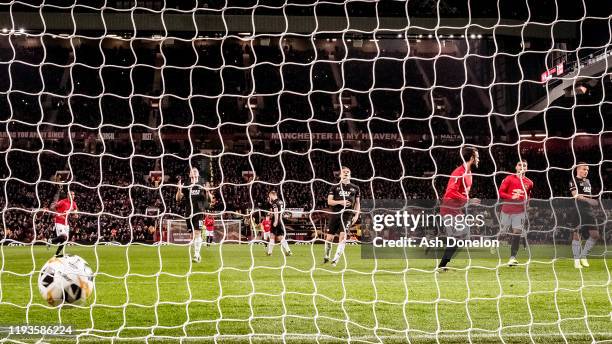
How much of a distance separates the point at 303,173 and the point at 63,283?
48.1ft

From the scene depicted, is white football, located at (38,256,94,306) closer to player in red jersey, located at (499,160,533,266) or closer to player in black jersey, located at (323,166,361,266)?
player in black jersey, located at (323,166,361,266)

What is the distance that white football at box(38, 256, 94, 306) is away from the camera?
477 centimetres

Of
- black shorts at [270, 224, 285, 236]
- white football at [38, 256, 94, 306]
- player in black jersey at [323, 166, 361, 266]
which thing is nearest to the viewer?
white football at [38, 256, 94, 306]

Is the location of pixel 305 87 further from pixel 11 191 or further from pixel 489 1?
pixel 11 191

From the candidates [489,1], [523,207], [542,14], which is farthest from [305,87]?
[523,207]

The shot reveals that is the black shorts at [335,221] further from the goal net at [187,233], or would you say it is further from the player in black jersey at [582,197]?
the goal net at [187,233]

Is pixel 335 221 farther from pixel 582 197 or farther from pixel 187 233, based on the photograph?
Result: pixel 187 233

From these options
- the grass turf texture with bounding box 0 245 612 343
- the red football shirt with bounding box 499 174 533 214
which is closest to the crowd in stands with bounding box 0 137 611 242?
the red football shirt with bounding box 499 174 533 214

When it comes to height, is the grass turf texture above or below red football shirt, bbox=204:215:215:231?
above

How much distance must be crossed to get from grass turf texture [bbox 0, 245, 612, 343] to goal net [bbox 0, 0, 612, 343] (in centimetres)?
3

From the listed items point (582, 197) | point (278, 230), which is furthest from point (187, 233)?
point (582, 197)

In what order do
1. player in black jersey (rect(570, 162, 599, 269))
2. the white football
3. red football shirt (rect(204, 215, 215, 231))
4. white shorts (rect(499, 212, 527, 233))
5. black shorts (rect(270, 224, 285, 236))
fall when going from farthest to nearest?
1. red football shirt (rect(204, 215, 215, 231))
2. black shorts (rect(270, 224, 285, 236))
3. white shorts (rect(499, 212, 527, 233))
4. player in black jersey (rect(570, 162, 599, 269))
5. the white football

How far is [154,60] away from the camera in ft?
84.0

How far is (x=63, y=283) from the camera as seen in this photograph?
4.77 m
